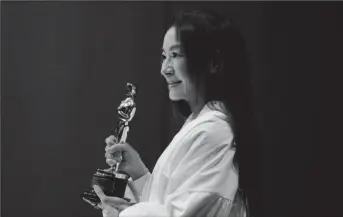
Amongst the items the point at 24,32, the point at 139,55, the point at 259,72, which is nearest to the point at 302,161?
the point at 259,72

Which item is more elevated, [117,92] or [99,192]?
[117,92]

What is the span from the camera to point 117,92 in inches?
73.8

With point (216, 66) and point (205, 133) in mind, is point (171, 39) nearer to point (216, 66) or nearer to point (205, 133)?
point (216, 66)

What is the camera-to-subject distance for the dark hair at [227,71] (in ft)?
3.50

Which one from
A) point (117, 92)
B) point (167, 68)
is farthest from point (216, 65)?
point (117, 92)

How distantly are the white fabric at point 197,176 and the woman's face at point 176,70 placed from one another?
8 centimetres

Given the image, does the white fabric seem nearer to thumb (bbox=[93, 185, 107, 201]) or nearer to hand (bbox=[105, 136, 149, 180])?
thumb (bbox=[93, 185, 107, 201])

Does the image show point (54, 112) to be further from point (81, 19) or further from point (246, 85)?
point (246, 85)

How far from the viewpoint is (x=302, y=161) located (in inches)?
70.2

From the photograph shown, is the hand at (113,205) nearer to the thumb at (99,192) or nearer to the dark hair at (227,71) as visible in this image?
the thumb at (99,192)

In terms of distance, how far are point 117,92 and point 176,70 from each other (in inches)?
30.4

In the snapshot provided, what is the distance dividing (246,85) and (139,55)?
32.1 inches

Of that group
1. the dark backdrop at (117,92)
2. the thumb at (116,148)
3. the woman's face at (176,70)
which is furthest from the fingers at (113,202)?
the dark backdrop at (117,92)

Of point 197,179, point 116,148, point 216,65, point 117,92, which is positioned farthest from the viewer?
point 117,92
